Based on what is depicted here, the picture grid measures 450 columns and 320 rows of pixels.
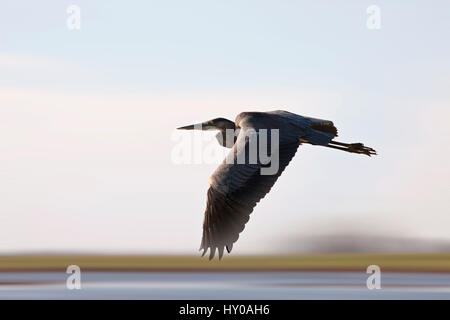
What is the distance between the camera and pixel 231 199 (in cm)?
1236

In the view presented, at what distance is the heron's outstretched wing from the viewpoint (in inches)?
483

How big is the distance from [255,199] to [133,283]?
6.95 meters

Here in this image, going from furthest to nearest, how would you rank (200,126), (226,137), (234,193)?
(200,126) → (226,137) → (234,193)

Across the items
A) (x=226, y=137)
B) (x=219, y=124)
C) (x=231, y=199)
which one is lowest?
(x=231, y=199)

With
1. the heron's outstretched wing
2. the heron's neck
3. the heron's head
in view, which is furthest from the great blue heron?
the heron's head

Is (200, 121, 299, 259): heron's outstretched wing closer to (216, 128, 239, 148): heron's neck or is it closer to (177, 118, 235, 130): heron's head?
(216, 128, 239, 148): heron's neck

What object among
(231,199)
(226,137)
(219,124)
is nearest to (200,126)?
(219,124)

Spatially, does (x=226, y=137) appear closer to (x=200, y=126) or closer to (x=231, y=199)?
(x=200, y=126)

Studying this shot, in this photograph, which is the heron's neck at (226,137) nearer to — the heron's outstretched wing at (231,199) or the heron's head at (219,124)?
the heron's head at (219,124)

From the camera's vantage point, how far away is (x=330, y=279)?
63.5 feet

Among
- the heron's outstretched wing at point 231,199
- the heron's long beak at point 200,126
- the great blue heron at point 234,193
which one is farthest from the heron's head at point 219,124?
the heron's outstretched wing at point 231,199

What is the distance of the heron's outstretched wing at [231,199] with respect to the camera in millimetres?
12273

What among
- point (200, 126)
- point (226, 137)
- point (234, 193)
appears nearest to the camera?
point (234, 193)
